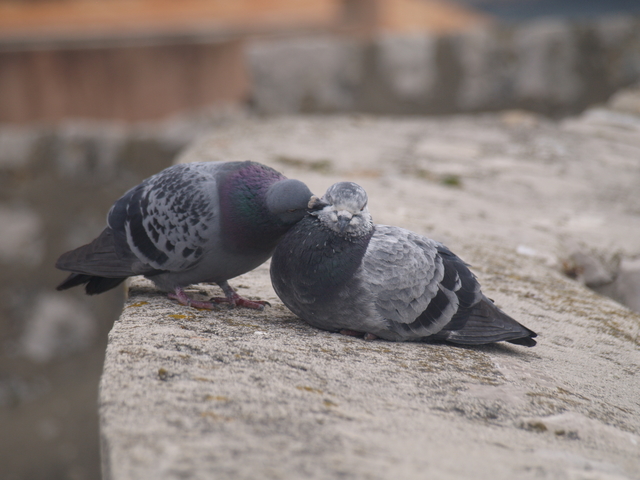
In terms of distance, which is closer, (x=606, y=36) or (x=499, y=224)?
(x=499, y=224)

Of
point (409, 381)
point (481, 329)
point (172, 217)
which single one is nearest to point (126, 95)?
point (172, 217)

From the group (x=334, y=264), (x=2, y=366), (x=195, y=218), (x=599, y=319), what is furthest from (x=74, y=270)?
(x=2, y=366)

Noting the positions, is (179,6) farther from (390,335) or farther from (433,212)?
(390,335)

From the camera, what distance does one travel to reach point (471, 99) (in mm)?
6090

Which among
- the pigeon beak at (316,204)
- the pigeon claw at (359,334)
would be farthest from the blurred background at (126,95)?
the pigeon beak at (316,204)

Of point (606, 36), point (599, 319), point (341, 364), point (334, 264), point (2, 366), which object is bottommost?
point (2, 366)

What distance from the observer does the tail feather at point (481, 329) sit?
6.85ft

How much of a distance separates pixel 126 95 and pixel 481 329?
5324 mm

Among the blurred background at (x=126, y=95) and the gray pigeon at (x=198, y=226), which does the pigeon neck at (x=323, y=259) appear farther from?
the blurred background at (x=126, y=95)

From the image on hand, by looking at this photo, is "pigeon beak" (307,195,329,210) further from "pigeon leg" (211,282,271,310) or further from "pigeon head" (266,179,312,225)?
"pigeon leg" (211,282,271,310)

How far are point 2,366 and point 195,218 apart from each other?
430cm

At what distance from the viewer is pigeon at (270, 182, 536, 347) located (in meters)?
2.03

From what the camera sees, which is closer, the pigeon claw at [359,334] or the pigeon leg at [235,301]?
the pigeon claw at [359,334]

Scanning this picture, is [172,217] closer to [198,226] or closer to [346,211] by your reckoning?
[198,226]
